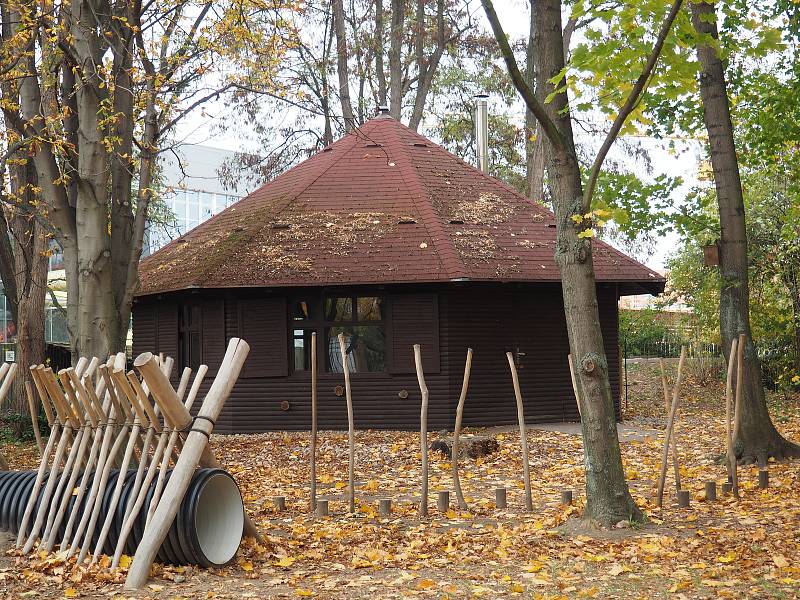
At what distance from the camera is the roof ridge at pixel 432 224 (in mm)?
16203

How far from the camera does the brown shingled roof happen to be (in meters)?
16.7

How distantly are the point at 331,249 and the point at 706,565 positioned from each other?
1147 centimetres

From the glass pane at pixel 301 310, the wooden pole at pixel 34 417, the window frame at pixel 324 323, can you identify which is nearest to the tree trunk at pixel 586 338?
the wooden pole at pixel 34 417

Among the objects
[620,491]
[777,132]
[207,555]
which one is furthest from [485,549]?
[777,132]

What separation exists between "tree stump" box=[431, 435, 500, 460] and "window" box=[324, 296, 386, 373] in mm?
3741

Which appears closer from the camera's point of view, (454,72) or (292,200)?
(292,200)

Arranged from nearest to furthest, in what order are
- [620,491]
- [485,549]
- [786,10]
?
[485,549], [620,491], [786,10]

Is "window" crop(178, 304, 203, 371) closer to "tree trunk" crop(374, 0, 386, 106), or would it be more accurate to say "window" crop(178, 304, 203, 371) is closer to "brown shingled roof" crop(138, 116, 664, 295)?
"brown shingled roof" crop(138, 116, 664, 295)

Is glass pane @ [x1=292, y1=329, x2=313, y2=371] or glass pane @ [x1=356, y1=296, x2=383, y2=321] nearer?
glass pane @ [x1=356, y1=296, x2=383, y2=321]

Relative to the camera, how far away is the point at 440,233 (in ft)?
56.5

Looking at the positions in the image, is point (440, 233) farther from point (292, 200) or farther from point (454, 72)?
point (454, 72)

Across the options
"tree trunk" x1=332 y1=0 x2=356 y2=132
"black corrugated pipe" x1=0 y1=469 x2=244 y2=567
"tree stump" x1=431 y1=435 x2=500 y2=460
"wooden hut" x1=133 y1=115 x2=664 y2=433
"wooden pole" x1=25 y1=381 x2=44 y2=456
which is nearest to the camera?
"black corrugated pipe" x1=0 y1=469 x2=244 y2=567

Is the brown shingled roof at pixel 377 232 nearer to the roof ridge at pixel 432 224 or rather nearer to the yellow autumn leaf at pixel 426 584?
the roof ridge at pixel 432 224

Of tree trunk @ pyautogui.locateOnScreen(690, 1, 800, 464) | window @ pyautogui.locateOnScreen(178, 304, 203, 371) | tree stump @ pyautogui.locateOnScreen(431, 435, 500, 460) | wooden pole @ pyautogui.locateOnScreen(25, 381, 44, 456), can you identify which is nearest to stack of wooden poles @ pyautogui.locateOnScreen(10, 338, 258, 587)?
wooden pole @ pyautogui.locateOnScreen(25, 381, 44, 456)
